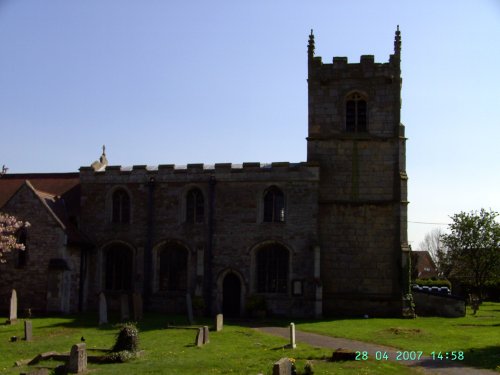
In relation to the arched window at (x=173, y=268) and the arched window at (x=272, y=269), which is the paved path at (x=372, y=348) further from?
the arched window at (x=173, y=268)

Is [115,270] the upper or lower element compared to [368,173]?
lower

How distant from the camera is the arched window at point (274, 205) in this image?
108 feet

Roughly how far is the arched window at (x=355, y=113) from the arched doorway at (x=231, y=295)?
9.81 m

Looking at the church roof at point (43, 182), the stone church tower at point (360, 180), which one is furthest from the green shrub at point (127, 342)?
the church roof at point (43, 182)

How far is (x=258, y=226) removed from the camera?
32906 mm

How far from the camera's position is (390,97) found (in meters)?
34.0

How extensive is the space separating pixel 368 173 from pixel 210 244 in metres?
8.90

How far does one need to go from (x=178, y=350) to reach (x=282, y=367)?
6889 millimetres

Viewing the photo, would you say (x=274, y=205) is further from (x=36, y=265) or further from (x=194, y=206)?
(x=36, y=265)

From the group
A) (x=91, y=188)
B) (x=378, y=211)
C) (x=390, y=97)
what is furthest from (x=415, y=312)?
(x=91, y=188)

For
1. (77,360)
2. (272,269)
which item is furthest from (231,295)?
(77,360)

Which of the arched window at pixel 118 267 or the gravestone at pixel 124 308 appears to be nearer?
the gravestone at pixel 124 308

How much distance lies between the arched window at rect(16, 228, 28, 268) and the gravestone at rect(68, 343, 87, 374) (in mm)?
15955

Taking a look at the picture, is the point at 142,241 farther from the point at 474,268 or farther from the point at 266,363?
the point at 474,268
